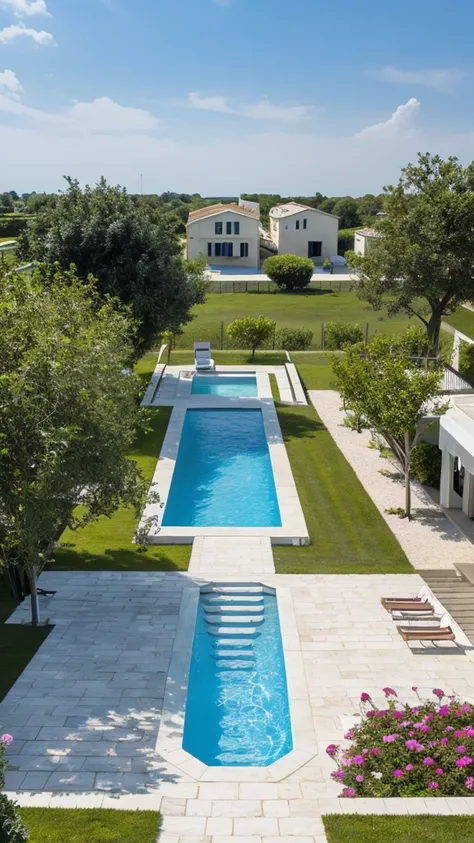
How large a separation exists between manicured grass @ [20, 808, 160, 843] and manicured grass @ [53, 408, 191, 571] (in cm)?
689

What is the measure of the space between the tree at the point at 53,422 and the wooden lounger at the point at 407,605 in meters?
5.06

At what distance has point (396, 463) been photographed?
78.9 ft

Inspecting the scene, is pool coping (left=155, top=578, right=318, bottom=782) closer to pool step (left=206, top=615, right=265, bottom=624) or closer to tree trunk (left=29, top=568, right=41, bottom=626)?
pool step (left=206, top=615, right=265, bottom=624)

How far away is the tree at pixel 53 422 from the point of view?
1184cm

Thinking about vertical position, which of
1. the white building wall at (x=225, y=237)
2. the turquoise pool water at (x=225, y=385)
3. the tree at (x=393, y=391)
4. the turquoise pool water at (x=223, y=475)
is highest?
the white building wall at (x=225, y=237)

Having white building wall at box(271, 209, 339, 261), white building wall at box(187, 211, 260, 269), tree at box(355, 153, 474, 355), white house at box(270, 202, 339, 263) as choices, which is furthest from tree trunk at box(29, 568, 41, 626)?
white building wall at box(271, 209, 339, 261)

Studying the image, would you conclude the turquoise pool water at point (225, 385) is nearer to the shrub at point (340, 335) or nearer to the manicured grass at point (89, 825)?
the shrub at point (340, 335)

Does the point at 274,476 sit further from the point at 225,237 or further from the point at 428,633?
the point at 225,237

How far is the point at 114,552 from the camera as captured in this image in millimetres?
17766

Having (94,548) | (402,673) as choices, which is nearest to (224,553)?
(94,548)

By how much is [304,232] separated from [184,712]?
71.4m

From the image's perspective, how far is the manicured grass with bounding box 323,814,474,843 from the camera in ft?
28.4

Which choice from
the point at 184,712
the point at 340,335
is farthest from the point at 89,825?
the point at 340,335

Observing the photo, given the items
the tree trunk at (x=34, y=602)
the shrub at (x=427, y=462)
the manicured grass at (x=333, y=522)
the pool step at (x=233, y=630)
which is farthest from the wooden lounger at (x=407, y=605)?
the shrub at (x=427, y=462)
